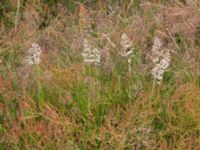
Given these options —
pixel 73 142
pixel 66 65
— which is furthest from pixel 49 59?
pixel 73 142

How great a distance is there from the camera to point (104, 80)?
2.46 m

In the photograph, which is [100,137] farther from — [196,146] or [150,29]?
[150,29]

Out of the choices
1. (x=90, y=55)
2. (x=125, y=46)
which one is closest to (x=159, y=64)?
(x=125, y=46)

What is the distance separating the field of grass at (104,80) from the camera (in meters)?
2.14

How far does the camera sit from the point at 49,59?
105 inches

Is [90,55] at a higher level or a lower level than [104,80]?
higher

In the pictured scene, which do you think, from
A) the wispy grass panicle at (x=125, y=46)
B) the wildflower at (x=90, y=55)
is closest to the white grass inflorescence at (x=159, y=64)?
the wispy grass panicle at (x=125, y=46)

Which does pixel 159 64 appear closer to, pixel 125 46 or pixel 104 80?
pixel 125 46

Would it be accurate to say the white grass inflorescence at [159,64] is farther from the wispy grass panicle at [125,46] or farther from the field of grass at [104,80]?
the wispy grass panicle at [125,46]

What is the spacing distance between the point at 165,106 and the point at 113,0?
1.22 metres

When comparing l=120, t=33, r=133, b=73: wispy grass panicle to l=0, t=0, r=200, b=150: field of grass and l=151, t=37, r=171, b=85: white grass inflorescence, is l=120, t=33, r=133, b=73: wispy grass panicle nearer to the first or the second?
l=0, t=0, r=200, b=150: field of grass

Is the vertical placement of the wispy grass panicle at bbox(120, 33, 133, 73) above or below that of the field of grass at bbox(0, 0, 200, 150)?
above

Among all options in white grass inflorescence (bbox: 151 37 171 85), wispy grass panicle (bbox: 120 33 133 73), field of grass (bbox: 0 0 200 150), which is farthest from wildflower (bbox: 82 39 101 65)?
white grass inflorescence (bbox: 151 37 171 85)

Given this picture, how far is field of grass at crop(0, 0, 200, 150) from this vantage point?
214cm
